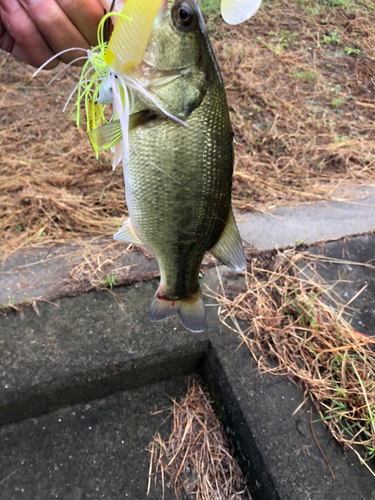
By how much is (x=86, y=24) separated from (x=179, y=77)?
456 mm

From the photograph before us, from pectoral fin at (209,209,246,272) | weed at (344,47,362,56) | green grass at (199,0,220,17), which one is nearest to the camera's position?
pectoral fin at (209,209,246,272)

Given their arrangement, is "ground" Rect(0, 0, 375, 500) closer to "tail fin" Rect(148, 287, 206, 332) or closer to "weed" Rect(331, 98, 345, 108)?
"tail fin" Rect(148, 287, 206, 332)

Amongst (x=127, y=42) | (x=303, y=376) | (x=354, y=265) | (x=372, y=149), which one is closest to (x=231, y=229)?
(x=127, y=42)

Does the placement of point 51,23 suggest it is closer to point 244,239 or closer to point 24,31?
point 24,31

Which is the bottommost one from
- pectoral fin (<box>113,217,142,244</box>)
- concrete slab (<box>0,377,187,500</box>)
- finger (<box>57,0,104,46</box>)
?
concrete slab (<box>0,377,187,500</box>)

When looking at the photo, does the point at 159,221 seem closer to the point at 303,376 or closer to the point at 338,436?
the point at 303,376

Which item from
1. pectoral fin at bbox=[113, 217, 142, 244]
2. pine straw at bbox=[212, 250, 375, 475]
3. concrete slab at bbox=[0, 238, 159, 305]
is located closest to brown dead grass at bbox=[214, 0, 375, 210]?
pine straw at bbox=[212, 250, 375, 475]

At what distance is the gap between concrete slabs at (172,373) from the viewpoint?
1.77 m

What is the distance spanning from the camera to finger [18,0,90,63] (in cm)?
123

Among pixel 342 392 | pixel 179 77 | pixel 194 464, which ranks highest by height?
pixel 179 77

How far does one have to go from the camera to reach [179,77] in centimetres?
106

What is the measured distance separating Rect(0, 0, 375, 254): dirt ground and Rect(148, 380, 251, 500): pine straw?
1388 millimetres

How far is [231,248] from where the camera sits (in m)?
1.34

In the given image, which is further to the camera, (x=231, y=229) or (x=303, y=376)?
(x=303, y=376)
